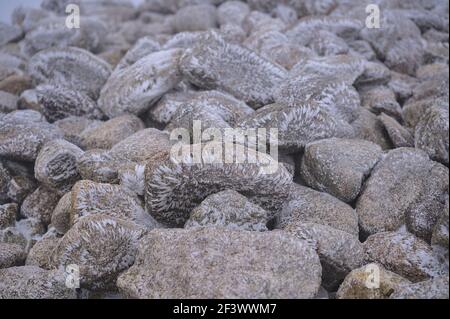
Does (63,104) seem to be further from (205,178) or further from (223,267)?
(223,267)

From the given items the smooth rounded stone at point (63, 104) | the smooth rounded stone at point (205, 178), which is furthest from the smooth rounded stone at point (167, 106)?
the smooth rounded stone at point (205, 178)

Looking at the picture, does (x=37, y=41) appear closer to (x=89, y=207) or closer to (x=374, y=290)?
(x=89, y=207)

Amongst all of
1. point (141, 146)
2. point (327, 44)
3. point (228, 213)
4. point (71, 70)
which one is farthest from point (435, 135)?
point (71, 70)

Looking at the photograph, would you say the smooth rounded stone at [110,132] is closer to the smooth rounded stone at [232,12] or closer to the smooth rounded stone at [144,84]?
the smooth rounded stone at [144,84]

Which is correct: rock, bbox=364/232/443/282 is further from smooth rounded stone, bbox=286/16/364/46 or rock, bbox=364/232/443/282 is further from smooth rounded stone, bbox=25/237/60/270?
smooth rounded stone, bbox=286/16/364/46

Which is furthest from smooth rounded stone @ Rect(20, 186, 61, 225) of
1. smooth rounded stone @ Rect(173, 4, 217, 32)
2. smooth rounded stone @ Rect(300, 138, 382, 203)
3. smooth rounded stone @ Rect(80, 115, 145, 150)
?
smooth rounded stone @ Rect(173, 4, 217, 32)

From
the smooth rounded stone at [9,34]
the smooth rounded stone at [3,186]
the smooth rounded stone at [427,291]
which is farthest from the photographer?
the smooth rounded stone at [9,34]
